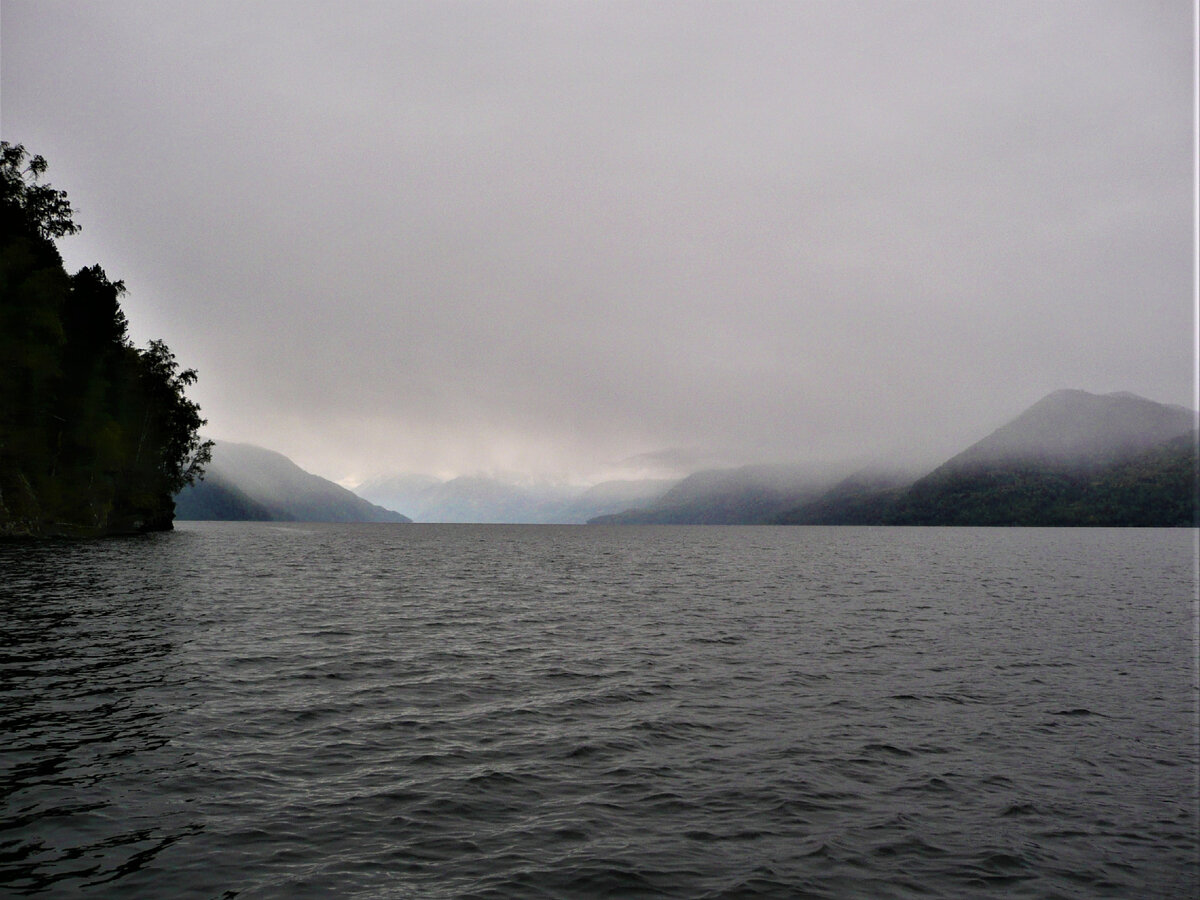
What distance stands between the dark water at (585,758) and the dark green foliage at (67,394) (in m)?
44.1

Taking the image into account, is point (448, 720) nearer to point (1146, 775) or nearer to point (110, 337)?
point (1146, 775)

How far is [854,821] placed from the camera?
43.3 ft

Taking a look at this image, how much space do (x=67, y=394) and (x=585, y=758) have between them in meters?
96.0

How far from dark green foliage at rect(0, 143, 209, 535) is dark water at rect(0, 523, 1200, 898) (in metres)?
44.1

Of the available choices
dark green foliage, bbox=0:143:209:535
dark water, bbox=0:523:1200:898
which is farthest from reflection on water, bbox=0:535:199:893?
dark green foliage, bbox=0:143:209:535

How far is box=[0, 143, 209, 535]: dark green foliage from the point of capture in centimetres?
6706

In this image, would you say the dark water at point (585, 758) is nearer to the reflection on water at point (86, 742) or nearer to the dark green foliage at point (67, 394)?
the reflection on water at point (86, 742)

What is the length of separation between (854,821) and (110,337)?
115m

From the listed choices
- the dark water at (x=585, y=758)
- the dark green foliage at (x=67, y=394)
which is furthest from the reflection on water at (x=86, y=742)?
the dark green foliage at (x=67, y=394)

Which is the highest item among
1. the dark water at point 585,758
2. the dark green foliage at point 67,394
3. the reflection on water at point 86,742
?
the dark green foliage at point 67,394

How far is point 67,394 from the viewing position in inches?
3317

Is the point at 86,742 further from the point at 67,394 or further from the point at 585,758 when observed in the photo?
the point at 67,394

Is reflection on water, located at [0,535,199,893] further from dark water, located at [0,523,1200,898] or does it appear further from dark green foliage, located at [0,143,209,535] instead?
dark green foliage, located at [0,143,209,535]

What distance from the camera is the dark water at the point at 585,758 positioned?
11031 millimetres
